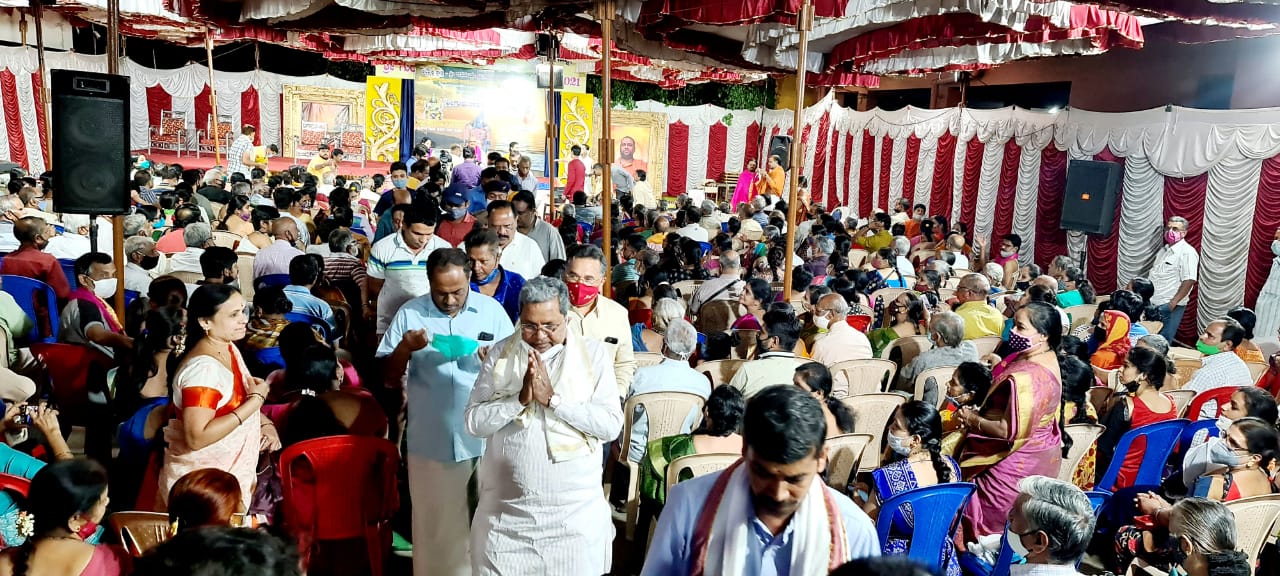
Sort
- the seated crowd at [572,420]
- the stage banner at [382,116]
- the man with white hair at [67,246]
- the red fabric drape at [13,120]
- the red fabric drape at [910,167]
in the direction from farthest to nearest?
the stage banner at [382,116]
the red fabric drape at [13,120]
the red fabric drape at [910,167]
the man with white hair at [67,246]
the seated crowd at [572,420]

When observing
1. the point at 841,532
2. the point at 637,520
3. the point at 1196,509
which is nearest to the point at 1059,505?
the point at 1196,509

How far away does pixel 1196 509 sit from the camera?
277 centimetres

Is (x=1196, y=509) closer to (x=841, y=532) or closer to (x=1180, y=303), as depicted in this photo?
(x=841, y=532)

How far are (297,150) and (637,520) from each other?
17.2 metres

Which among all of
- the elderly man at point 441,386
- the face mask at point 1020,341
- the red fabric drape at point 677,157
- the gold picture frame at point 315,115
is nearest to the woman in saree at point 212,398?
the elderly man at point 441,386

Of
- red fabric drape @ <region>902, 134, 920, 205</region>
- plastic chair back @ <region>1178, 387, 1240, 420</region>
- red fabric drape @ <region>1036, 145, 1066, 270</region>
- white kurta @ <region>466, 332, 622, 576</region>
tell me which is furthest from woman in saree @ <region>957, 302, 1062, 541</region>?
red fabric drape @ <region>902, 134, 920, 205</region>

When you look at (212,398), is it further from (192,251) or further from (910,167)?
(910,167)

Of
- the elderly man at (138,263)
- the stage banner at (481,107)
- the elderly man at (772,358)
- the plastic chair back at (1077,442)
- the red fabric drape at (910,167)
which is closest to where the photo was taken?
the plastic chair back at (1077,442)

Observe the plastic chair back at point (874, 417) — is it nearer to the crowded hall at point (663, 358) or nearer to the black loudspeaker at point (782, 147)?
the crowded hall at point (663, 358)

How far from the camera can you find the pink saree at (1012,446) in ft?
12.0

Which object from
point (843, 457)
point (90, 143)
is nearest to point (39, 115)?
point (90, 143)

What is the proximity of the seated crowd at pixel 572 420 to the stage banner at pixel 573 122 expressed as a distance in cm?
1363

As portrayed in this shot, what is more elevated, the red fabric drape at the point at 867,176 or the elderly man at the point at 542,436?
the red fabric drape at the point at 867,176

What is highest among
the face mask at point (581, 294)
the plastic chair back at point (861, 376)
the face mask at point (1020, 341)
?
the face mask at point (581, 294)
